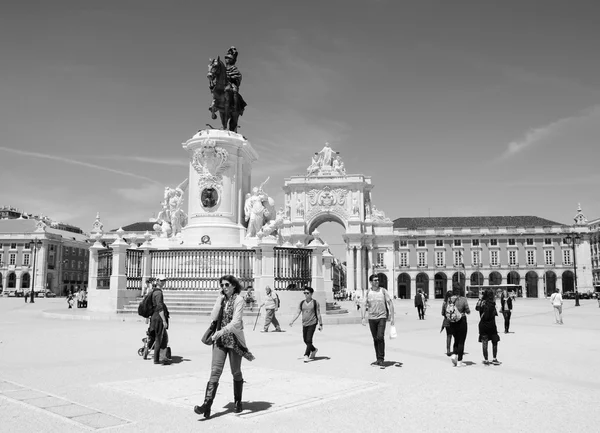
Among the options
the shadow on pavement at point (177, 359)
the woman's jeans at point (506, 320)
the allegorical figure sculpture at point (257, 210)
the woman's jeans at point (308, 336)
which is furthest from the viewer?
the allegorical figure sculpture at point (257, 210)

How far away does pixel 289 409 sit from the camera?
247 inches

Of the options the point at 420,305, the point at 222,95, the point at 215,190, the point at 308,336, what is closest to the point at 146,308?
the point at 308,336

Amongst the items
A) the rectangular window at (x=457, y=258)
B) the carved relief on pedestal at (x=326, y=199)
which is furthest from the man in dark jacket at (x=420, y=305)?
the rectangular window at (x=457, y=258)

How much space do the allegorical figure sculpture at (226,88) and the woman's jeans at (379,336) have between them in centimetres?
1587

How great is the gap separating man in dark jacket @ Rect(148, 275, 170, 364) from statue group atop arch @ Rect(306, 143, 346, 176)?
271 feet

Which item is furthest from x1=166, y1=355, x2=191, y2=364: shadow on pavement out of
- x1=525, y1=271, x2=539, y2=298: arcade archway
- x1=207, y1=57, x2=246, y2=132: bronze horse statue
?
x1=525, y1=271, x2=539, y2=298: arcade archway

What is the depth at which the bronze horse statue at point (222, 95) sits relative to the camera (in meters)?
23.4

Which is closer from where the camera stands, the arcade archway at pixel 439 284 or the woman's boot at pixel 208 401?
the woman's boot at pixel 208 401

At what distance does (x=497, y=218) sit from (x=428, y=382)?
92041mm

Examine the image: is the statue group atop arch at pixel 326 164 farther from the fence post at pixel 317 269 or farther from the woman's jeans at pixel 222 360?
the woman's jeans at pixel 222 360

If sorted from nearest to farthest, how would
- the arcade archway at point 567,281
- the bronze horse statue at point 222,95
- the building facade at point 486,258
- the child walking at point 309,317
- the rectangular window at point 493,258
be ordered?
the child walking at point 309,317 < the bronze horse statue at point 222,95 < the arcade archway at point 567,281 < the building facade at point 486,258 < the rectangular window at point 493,258

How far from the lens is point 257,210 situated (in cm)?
2250

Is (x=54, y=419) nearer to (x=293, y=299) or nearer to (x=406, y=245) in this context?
(x=293, y=299)

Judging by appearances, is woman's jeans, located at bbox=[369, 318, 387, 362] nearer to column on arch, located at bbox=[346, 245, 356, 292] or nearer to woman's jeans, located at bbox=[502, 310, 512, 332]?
woman's jeans, located at bbox=[502, 310, 512, 332]
